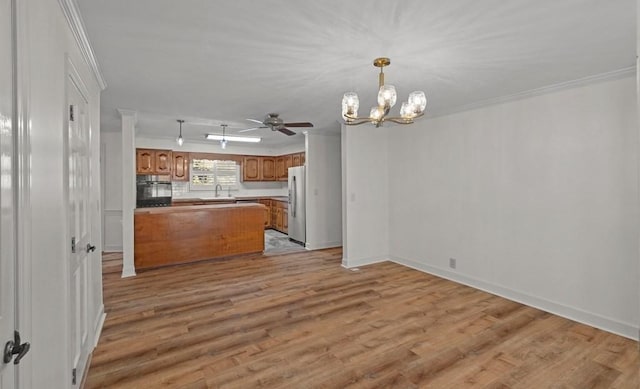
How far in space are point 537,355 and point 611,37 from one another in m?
2.40

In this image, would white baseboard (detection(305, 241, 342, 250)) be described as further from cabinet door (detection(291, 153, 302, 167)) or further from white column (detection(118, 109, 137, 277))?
white column (detection(118, 109, 137, 277))

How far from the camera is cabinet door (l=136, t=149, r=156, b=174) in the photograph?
6672mm

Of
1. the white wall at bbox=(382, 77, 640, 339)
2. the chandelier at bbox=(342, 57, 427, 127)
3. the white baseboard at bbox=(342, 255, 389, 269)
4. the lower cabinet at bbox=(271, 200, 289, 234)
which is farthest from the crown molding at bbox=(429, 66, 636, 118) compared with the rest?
the lower cabinet at bbox=(271, 200, 289, 234)

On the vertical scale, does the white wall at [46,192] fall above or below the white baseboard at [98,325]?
above

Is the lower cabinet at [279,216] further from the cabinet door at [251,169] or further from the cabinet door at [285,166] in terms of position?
the cabinet door at [251,169]

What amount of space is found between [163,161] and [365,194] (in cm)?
487

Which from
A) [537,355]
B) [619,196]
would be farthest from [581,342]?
[619,196]

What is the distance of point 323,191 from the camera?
6.20 metres

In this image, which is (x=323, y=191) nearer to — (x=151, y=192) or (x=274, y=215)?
(x=274, y=215)

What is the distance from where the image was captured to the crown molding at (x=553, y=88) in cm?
267

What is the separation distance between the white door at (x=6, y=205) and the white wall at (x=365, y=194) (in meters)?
4.08

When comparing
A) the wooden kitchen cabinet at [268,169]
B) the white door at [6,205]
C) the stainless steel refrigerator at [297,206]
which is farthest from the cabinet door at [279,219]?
the white door at [6,205]

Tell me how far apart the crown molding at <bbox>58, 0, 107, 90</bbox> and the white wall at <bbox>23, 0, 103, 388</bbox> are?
0.04 m

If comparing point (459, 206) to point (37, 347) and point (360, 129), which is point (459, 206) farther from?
point (37, 347)
